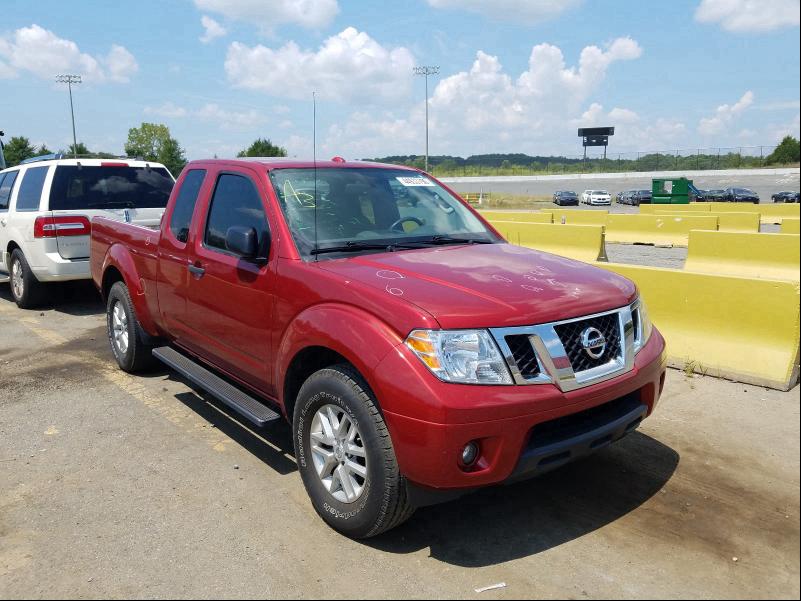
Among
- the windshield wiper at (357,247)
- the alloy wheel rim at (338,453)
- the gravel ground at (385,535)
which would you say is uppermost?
the windshield wiper at (357,247)

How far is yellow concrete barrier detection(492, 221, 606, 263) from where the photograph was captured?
535 inches

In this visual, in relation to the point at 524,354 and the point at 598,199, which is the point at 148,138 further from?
the point at 524,354

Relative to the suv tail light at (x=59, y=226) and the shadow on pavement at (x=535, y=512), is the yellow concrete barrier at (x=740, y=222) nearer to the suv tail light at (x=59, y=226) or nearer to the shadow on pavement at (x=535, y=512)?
the shadow on pavement at (x=535, y=512)

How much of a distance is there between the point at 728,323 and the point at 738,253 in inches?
221

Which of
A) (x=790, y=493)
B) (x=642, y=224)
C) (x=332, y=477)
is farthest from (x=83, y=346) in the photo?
(x=642, y=224)

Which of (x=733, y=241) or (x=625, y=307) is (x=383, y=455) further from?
(x=733, y=241)

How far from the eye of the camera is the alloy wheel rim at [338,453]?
3066 millimetres

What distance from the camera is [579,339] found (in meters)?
2.96

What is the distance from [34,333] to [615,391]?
7.35m

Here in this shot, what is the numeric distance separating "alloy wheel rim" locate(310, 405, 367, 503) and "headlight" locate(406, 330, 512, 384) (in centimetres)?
55

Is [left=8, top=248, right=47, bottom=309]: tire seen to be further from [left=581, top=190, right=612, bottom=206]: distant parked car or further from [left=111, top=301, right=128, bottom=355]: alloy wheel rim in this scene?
[left=581, top=190, right=612, bottom=206]: distant parked car

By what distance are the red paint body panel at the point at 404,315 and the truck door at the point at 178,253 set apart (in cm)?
2

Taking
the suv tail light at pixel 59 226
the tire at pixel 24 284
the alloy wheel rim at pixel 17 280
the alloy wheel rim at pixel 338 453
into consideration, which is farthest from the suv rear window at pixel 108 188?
the alloy wheel rim at pixel 338 453

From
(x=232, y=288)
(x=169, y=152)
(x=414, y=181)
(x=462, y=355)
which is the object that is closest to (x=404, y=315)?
(x=462, y=355)
